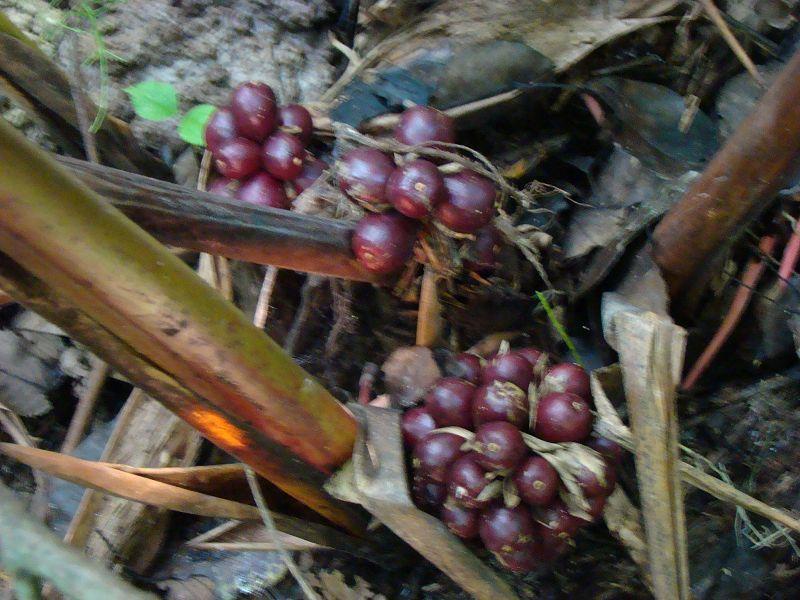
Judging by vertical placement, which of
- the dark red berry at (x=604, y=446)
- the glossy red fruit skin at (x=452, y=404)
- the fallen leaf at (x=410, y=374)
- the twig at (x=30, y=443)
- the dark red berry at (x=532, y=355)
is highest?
the dark red berry at (x=532, y=355)

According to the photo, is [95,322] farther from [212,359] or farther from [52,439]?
[52,439]

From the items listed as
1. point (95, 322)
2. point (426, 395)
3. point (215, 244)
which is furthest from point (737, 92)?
point (95, 322)

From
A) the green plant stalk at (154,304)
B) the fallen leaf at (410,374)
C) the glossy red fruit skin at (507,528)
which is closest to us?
the green plant stalk at (154,304)

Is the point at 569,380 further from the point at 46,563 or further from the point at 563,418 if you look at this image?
the point at 46,563

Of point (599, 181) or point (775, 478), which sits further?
point (599, 181)

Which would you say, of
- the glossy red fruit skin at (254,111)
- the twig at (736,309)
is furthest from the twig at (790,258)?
the glossy red fruit skin at (254,111)

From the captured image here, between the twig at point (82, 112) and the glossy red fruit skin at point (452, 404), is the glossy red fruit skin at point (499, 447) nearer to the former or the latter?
the glossy red fruit skin at point (452, 404)
